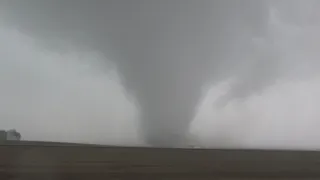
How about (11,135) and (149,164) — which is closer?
(149,164)

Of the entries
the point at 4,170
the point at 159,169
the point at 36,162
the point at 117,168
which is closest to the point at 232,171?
the point at 159,169

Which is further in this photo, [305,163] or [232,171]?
[305,163]

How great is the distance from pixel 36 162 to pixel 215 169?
3424mm

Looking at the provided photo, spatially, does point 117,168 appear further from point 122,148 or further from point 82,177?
point 122,148

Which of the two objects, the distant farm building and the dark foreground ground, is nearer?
the dark foreground ground

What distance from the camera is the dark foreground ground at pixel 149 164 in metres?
7.09

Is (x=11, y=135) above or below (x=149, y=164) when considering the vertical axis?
above

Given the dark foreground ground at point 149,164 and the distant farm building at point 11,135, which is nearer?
the dark foreground ground at point 149,164

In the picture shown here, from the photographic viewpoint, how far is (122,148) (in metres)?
8.80

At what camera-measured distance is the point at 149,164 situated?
7820 mm

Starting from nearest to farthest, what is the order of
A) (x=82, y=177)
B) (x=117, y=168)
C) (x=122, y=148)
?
(x=82, y=177), (x=117, y=168), (x=122, y=148)

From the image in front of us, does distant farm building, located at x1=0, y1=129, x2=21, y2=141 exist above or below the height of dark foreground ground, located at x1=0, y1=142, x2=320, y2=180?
above

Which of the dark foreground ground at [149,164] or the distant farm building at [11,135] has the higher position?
the distant farm building at [11,135]

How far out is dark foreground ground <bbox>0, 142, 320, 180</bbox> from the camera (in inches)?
279
